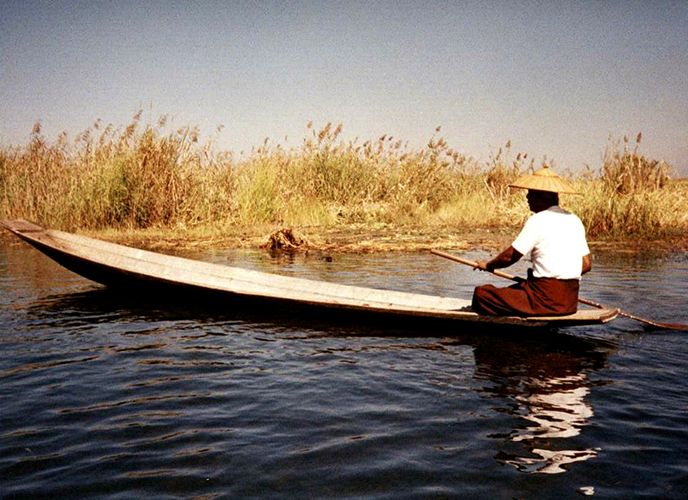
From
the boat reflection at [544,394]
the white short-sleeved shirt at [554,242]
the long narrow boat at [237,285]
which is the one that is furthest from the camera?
the long narrow boat at [237,285]

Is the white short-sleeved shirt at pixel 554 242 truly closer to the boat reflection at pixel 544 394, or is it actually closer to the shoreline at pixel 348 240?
the boat reflection at pixel 544 394

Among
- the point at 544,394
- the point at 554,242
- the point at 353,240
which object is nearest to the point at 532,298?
the point at 554,242

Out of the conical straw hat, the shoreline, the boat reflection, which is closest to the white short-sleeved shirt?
the conical straw hat

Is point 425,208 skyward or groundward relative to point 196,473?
skyward

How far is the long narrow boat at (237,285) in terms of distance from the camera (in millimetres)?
5156

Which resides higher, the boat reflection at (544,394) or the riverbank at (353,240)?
the riverbank at (353,240)

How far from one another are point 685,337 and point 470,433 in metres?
2.96

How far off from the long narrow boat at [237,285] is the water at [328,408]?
0.75ft

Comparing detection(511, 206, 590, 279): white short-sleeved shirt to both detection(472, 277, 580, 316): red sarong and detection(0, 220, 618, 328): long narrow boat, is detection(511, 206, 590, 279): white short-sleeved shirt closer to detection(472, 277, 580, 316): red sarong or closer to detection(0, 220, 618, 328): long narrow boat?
detection(472, 277, 580, 316): red sarong

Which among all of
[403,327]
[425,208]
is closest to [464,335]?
[403,327]

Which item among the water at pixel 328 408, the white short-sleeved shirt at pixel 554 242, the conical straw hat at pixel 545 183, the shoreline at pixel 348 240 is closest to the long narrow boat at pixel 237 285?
the water at pixel 328 408

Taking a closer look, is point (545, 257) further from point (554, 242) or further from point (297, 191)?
point (297, 191)

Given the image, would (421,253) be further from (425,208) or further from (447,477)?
(447,477)

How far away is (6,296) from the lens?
7.16 metres
